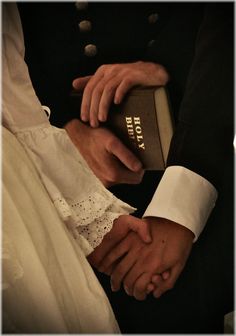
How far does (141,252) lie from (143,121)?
0.71ft

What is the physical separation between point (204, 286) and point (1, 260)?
383 mm

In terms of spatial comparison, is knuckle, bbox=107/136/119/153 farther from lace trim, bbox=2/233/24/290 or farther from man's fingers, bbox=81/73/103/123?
lace trim, bbox=2/233/24/290

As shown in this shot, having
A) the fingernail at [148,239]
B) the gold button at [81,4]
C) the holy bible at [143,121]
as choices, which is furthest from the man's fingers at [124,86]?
the fingernail at [148,239]

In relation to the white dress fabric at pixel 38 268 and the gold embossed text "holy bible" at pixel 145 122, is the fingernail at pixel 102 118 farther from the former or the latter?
the white dress fabric at pixel 38 268

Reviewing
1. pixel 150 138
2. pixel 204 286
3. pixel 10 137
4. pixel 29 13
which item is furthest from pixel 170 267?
pixel 29 13

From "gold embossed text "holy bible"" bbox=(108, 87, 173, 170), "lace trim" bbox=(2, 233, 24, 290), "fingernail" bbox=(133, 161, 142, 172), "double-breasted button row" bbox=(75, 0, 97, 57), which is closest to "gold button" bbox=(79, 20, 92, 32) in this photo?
"double-breasted button row" bbox=(75, 0, 97, 57)

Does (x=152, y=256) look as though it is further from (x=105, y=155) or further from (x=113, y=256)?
(x=105, y=155)

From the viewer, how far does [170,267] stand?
723 mm

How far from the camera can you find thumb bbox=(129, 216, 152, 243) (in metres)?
0.71

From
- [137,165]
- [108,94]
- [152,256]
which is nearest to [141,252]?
[152,256]

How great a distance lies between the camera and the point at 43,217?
622 mm

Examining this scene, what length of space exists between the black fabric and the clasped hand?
22 millimetres

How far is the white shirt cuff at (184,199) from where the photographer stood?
0.71 m

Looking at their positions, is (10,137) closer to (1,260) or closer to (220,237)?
(1,260)
